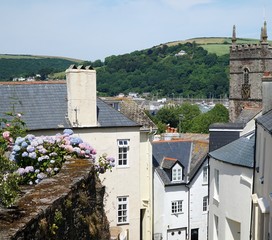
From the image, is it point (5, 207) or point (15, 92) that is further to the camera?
point (15, 92)

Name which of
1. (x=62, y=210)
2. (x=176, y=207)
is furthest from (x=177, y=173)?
(x=62, y=210)

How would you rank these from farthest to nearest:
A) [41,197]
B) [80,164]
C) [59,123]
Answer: [59,123] → [80,164] → [41,197]

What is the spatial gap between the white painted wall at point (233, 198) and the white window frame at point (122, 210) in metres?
6.45

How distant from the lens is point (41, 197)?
232 inches

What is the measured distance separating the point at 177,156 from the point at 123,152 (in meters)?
10.4

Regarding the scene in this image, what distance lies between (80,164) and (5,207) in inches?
119

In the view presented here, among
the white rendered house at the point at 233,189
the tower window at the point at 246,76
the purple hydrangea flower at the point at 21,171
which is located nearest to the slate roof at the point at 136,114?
the white rendered house at the point at 233,189

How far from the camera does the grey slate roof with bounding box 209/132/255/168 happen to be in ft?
55.2

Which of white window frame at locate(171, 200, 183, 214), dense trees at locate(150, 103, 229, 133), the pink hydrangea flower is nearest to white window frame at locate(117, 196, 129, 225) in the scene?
white window frame at locate(171, 200, 183, 214)

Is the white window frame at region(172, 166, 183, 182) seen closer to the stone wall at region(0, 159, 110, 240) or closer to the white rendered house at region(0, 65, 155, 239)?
the white rendered house at region(0, 65, 155, 239)

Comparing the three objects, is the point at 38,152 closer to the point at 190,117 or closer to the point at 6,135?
the point at 6,135

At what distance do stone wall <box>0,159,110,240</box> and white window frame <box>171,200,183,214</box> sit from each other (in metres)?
23.0

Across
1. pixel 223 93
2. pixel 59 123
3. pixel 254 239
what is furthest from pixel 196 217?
pixel 223 93

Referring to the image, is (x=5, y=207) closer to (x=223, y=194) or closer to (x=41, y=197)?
(x=41, y=197)
